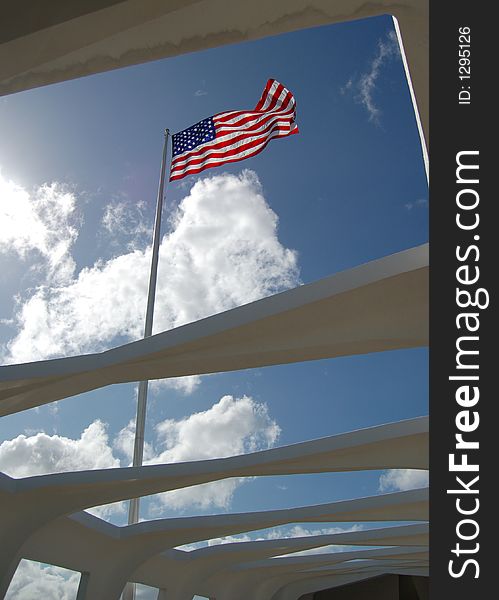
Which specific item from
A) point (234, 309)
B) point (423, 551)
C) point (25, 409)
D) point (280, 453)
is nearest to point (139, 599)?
point (423, 551)

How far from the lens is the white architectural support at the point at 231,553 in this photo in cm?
2002

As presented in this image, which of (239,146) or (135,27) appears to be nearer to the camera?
(135,27)

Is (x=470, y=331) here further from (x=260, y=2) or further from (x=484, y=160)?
(x=260, y=2)

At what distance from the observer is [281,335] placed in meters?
8.23

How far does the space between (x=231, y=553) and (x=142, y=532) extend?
533 cm

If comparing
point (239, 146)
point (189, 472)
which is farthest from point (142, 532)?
point (239, 146)

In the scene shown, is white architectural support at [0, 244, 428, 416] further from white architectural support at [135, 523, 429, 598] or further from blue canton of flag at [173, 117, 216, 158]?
white architectural support at [135, 523, 429, 598]

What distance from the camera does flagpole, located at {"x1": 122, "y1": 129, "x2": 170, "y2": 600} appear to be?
1623 centimetres

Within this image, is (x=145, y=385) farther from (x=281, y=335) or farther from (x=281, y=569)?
(x=281, y=569)

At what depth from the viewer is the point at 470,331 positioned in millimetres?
2471

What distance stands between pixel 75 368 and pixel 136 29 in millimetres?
5666

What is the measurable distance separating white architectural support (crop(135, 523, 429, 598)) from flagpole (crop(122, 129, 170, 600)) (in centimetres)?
182

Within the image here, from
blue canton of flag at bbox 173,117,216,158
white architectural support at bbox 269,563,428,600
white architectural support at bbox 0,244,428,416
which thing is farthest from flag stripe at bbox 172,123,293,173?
white architectural support at bbox 269,563,428,600

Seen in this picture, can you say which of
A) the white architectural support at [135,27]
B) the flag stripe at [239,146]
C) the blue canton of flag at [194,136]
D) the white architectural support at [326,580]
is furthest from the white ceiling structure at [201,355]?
the white architectural support at [326,580]
